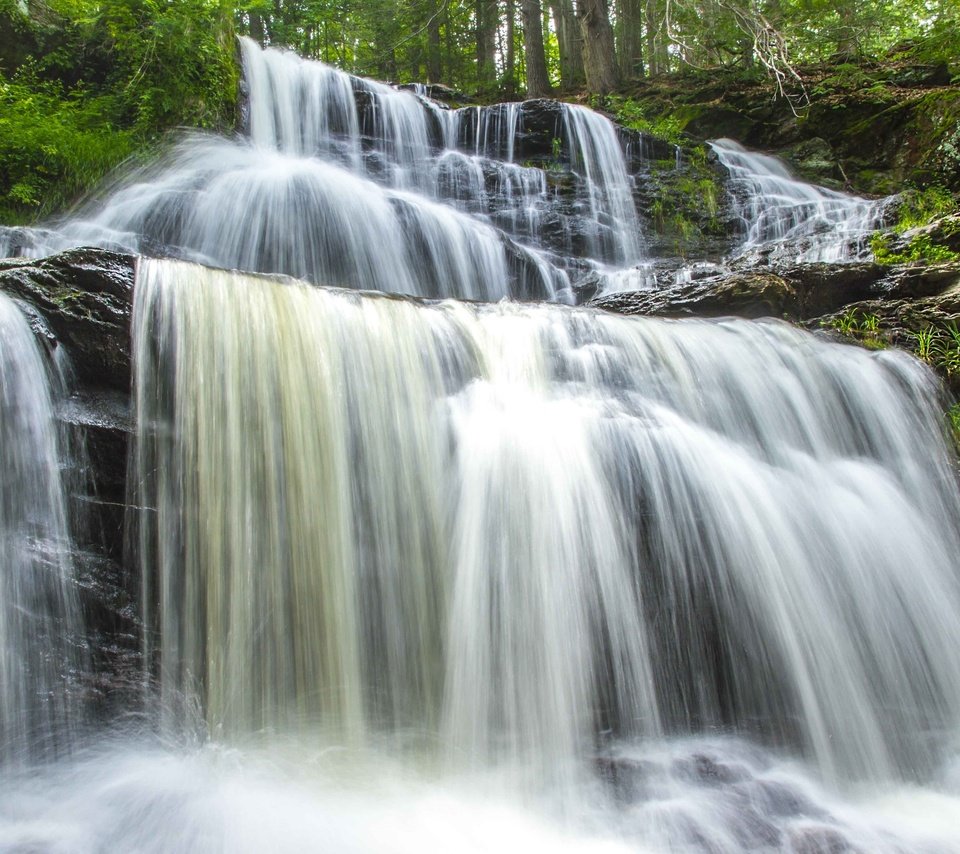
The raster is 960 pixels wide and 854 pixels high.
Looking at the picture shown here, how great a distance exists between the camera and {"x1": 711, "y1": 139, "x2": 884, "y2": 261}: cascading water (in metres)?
8.03

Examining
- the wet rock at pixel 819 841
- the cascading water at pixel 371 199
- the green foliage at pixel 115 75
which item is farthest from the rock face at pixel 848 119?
the wet rock at pixel 819 841

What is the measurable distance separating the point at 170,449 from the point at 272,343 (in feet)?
2.82

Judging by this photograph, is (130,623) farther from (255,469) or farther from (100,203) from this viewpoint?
(100,203)

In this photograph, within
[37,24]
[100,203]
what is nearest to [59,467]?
[100,203]

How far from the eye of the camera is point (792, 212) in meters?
9.48

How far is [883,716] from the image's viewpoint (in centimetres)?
368

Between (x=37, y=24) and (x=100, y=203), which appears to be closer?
(x=100, y=203)

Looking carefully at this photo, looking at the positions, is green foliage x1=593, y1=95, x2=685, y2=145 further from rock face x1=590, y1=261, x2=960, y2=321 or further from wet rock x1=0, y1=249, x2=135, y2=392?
wet rock x1=0, y1=249, x2=135, y2=392

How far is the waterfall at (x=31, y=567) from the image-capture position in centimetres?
288

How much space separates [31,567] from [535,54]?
15.1 m

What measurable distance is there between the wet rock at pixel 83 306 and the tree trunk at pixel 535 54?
13.3m

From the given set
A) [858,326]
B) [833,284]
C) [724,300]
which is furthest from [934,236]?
[724,300]

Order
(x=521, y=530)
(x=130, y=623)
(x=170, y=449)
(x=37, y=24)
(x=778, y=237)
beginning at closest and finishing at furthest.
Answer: (x=130, y=623) → (x=170, y=449) → (x=521, y=530) → (x=37, y=24) → (x=778, y=237)

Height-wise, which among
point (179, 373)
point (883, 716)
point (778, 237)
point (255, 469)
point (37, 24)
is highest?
point (37, 24)
